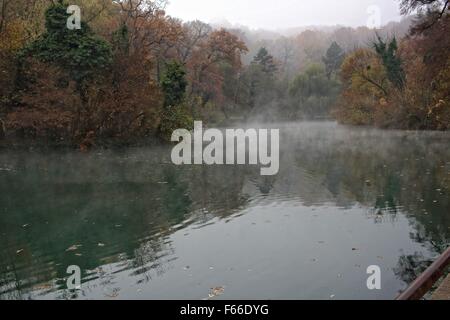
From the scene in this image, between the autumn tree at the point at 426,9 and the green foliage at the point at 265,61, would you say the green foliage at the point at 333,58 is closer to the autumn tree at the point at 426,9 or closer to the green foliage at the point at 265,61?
the green foliage at the point at 265,61

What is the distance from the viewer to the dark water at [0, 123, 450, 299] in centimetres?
724

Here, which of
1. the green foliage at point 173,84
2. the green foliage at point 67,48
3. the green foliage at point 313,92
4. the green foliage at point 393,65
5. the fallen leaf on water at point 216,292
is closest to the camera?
the fallen leaf on water at point 216,292

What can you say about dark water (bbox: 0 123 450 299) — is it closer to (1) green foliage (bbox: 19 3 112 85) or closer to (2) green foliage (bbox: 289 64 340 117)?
(1) green foliage (bbox: 19 3 112 85)

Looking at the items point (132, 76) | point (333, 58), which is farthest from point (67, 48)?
point (333, 58)

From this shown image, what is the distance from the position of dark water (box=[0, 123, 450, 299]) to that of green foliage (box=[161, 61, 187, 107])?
528 inches

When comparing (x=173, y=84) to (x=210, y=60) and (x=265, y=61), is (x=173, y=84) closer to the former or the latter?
(x=210, y=60)

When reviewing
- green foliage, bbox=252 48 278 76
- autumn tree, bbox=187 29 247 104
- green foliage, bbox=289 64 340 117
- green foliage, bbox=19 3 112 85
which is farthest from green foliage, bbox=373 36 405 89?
green foliage, bbox=19 3 112 85

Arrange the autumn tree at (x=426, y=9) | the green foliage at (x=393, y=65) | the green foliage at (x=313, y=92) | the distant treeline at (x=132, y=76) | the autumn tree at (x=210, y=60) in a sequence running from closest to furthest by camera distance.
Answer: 1. the autumn tree at (x=426, y=9)
2. the distant treeline at (x=132, y=76)
3. the green foliage at (x=393, y=65)
4. the autumn tree at (x=210, y=60)
5. the green foliage at (x=313, y=92)

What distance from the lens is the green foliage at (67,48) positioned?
26.5 metres

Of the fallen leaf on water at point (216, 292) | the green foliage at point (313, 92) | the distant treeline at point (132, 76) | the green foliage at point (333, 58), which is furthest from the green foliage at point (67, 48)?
the green foliage at point (333, 58)

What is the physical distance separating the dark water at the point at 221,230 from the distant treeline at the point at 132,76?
7.69 m

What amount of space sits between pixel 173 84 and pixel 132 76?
4327 millimetres

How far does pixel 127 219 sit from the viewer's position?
449 inches
